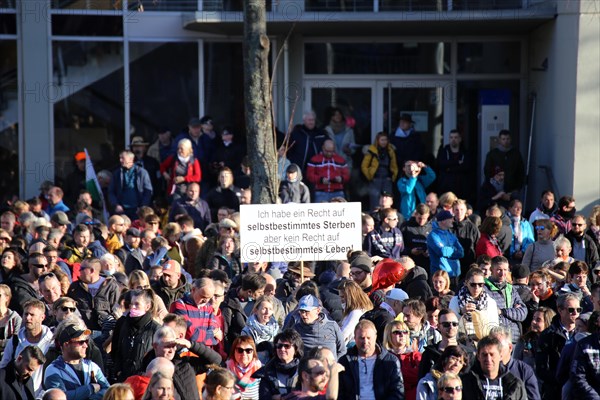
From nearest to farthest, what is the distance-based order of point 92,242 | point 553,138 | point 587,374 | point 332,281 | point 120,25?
1. point 587,374
2. point 332,281
3. point 92,242
4. point 553,138
5. point 120,25

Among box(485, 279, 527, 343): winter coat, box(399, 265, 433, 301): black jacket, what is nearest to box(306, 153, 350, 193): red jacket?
box(399, 265, 433, 301): black jacket

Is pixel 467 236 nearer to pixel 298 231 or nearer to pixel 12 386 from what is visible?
pixel 298 231

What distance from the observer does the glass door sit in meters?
20.5

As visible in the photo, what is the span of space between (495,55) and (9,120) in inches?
326

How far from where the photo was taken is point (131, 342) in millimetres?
10156

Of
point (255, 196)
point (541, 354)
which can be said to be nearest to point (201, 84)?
point (255, 196)

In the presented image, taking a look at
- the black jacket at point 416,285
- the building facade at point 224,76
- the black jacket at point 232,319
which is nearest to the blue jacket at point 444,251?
the black jacket at point 416,285

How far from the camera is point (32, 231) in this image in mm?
15156

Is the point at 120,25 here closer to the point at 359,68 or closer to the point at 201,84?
the point at 201,84

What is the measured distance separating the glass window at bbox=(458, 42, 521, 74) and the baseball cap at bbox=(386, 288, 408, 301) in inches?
389

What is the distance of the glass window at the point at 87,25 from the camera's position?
19969 mm

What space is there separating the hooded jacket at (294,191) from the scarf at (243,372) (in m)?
6.98

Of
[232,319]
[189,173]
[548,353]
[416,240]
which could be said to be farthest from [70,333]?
[189,173]

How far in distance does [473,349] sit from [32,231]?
7.21 meters
